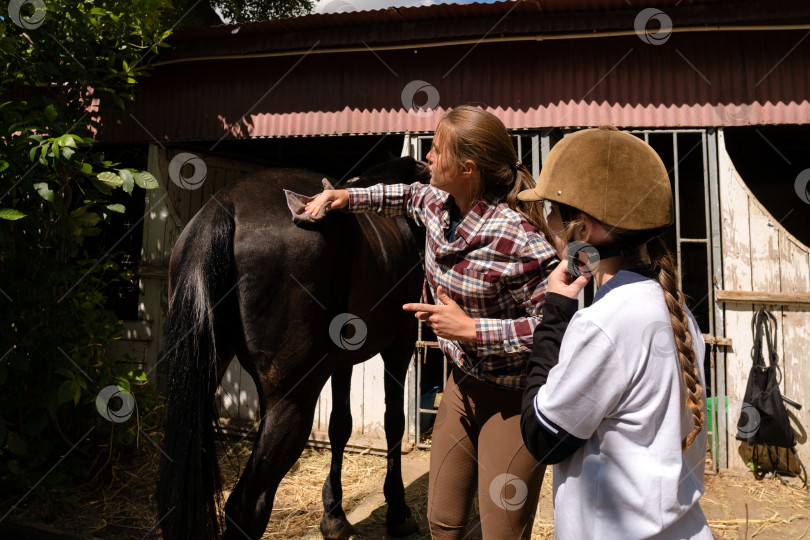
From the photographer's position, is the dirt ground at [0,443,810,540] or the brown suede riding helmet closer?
the brown suede riding helmet

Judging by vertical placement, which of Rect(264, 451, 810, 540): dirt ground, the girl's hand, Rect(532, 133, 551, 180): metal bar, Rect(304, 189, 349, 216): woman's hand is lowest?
Rect(264, 451, 810, 540): dirt ground

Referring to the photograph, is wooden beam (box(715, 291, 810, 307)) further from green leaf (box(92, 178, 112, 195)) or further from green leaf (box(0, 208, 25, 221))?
green leaf (box(0, 208, 25, 221))

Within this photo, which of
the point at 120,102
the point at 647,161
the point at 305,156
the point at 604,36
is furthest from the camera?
the point at 305,156

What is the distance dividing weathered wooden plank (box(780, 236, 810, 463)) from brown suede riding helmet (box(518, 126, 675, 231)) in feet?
11.6

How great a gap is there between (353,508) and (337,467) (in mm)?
448

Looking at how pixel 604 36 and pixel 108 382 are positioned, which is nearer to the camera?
pixel 108 382

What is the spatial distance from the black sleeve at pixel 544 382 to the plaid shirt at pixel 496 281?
12.2 inches

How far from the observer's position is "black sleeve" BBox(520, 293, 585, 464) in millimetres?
1118

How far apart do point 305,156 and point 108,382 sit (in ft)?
14.7

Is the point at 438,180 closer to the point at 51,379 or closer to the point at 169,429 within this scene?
the point at 169,429

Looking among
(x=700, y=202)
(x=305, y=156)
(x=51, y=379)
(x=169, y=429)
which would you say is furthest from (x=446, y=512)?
(x=700, y=202)

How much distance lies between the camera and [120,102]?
150 inches

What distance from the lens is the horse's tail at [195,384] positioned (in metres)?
1.87

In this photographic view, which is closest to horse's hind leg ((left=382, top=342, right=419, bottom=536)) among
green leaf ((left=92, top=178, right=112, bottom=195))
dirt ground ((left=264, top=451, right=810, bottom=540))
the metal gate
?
dirt ground ((left=264, top=451, right=810, bottom=540))
